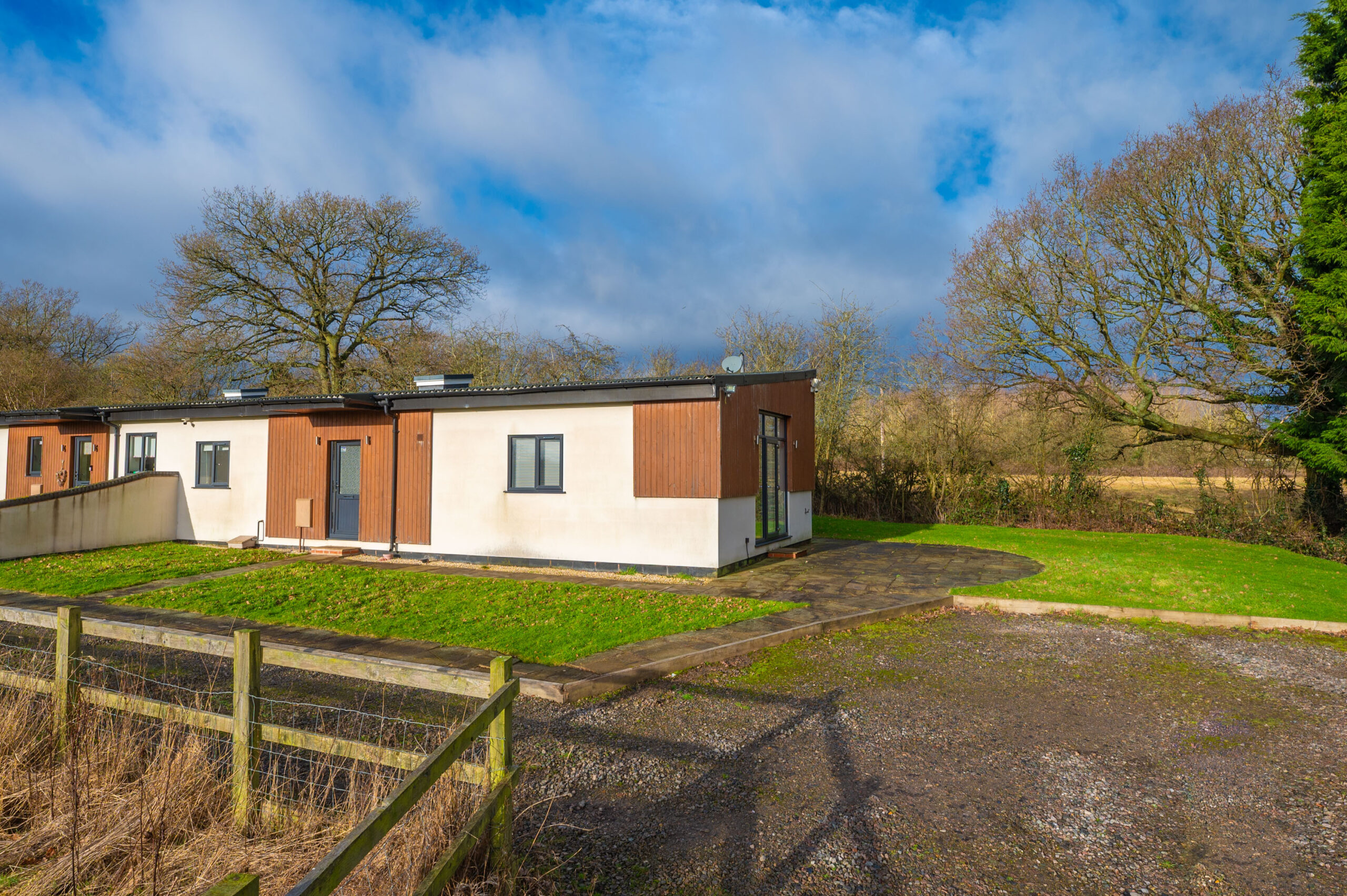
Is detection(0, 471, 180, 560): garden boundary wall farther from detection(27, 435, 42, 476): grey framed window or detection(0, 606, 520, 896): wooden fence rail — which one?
detection(0, 606, 520, 896): wooden fence rail

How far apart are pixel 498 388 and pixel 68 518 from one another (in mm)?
9359

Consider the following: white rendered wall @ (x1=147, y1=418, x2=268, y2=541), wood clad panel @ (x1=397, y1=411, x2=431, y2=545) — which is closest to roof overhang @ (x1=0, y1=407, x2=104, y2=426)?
white rendered wall @ (x1=147, y1=418, x2=268, y2=541)

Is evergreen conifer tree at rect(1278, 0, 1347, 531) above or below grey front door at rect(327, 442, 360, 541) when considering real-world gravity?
above

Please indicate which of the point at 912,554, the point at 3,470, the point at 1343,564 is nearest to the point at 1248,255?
the point at 1343,564

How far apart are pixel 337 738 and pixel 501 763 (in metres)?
0.85

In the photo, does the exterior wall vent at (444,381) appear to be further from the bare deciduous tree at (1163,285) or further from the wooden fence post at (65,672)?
the bare deciduous tree at (1163,285)

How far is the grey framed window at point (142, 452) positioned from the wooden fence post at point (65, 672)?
14.7m

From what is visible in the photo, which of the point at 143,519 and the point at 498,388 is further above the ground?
the point at 498,388

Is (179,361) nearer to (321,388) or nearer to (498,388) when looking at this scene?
(321,388)

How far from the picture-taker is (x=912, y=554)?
13.4 meters

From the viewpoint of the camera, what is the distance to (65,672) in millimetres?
3979

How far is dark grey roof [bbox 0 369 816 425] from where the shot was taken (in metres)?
11.0

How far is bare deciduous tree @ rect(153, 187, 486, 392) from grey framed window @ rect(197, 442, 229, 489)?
9.00 metres

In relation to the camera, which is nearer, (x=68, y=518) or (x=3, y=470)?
(x=68, y=518)
